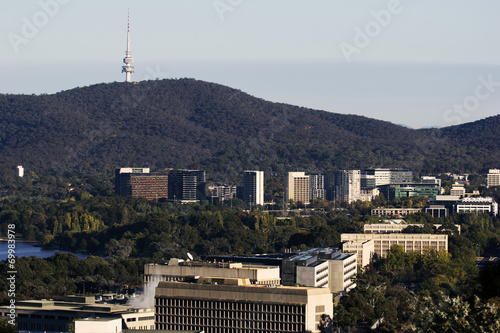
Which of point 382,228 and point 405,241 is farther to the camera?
point 382,228

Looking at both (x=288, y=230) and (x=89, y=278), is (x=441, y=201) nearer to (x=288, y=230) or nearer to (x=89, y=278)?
(x=288, y=230)

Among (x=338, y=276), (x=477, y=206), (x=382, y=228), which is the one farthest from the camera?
(x=477, y=206)

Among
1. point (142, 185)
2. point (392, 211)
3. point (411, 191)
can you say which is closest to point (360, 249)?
point (392, 211)

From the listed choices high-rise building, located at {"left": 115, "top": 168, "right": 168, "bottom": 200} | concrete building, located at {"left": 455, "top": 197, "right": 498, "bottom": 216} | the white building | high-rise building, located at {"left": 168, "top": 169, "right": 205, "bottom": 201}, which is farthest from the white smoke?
high-rise building, located at {"left": 115, "top": 168, "right": 168, "bottom": 200}

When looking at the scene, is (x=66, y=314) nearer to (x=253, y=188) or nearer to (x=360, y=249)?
(x=360, y=249)

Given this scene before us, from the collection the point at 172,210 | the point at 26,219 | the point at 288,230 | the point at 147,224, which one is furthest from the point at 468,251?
the point at 172,210

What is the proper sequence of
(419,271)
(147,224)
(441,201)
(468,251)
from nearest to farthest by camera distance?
(419,271) < (468,251) < (147,224) < (441,201)
